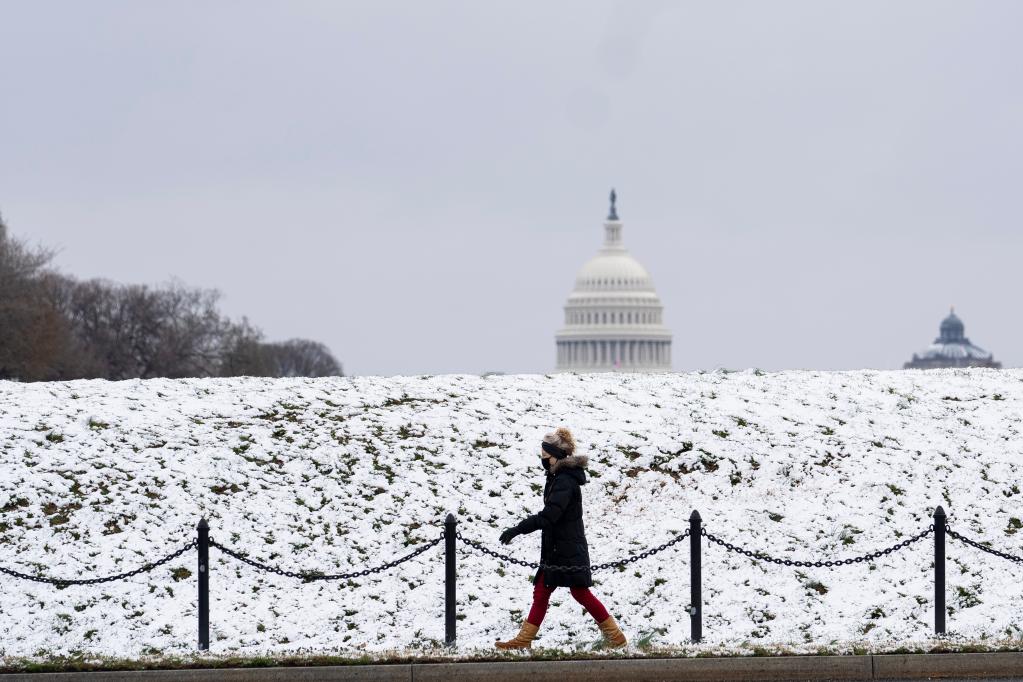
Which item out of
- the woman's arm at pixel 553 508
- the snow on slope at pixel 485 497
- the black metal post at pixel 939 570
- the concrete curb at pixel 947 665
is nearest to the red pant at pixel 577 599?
the woman's arm at pixel 553 508

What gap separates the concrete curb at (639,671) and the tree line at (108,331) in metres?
50.7

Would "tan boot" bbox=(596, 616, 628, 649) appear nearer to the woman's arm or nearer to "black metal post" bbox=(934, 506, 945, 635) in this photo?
the woman's arm

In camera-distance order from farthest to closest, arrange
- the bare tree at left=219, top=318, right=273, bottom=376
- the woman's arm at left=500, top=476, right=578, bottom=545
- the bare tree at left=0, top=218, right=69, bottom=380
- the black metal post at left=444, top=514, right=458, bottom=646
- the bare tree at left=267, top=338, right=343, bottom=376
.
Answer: the bare tree at left=267, top=338, right=343, bottom=376, the bare tree at left=219, top=318, right=273, bottom=376, the bare tree at left=0, top=218, right=69, bottom=380, the black metal post at left=444, top=514, right=458, bottom=646, the woman's arm at left=500, top=476, right=578, bottom=545

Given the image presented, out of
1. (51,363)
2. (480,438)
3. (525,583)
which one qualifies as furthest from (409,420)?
(51,363)

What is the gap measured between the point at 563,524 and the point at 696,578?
5.13ft

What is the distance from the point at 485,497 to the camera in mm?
22312

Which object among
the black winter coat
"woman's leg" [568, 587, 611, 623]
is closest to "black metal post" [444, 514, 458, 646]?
the black winter coat

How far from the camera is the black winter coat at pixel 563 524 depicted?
16.6 meters

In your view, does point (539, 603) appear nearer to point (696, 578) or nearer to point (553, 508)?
point (553, 508)

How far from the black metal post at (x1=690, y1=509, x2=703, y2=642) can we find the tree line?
164 ft

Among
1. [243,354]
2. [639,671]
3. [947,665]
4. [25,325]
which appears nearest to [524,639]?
[639,671]

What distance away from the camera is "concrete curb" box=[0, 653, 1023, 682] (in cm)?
1558

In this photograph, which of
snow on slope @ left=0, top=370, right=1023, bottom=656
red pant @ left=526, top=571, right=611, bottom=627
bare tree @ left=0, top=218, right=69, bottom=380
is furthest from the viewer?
bare tree @ left=0, top=218, right=69, bottom=380

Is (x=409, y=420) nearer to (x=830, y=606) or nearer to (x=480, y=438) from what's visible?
(x=480, y=438)
